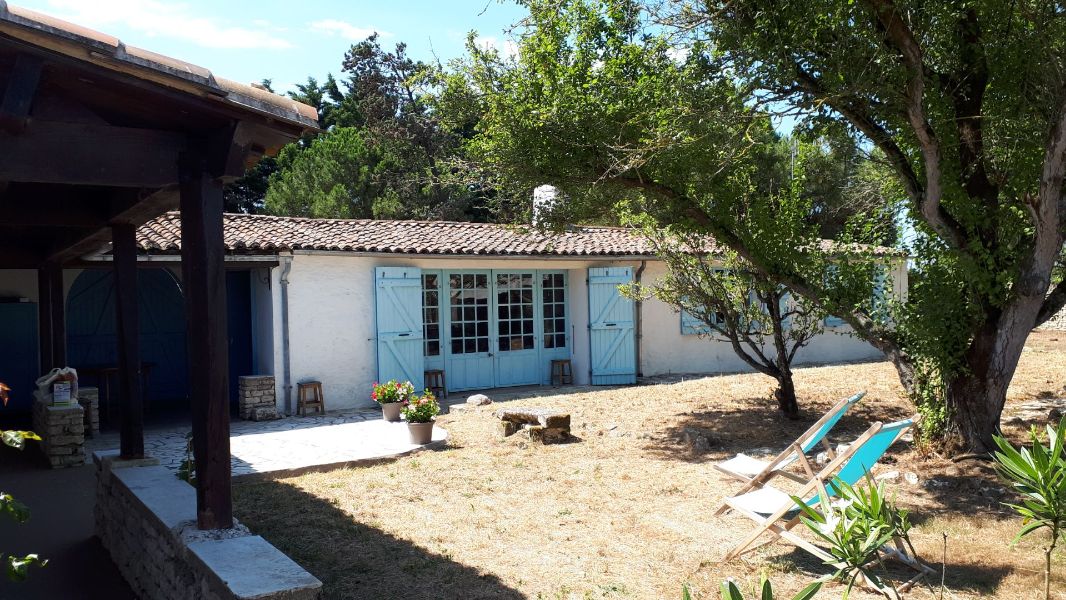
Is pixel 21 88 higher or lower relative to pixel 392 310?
higher

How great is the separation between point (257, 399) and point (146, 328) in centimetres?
292

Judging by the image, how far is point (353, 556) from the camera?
483 centimetres

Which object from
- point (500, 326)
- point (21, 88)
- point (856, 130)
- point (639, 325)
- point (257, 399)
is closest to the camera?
point (21, 88)

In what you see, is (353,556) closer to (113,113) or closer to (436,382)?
(113,113)

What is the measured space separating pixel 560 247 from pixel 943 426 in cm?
736

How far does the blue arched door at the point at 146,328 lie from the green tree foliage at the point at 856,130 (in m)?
6.71

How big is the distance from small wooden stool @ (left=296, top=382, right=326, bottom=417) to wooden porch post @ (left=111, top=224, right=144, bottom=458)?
4.98m

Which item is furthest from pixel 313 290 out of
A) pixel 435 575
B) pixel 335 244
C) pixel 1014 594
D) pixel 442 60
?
pixel 1014 594

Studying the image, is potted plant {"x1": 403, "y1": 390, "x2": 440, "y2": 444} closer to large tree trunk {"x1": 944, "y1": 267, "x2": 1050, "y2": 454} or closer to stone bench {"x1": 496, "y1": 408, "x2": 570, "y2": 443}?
stone bench {"x1": 496, "y1": 408, "x2": 570, "y2": 443}

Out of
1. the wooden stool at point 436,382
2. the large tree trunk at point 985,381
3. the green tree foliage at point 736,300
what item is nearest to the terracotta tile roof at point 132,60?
the large tree trunk at point 985,381

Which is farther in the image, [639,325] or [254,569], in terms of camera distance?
[639,325]

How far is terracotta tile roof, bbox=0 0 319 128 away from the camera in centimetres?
279

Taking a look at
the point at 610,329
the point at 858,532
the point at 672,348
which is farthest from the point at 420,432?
the point at 672,348

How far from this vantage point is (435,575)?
14.6ft
